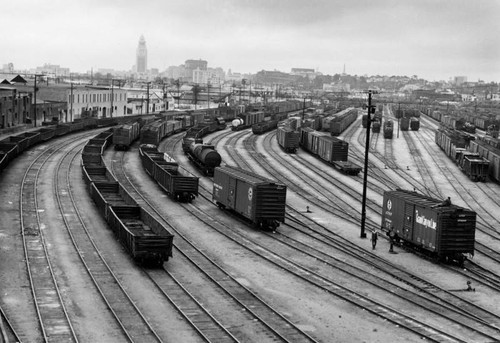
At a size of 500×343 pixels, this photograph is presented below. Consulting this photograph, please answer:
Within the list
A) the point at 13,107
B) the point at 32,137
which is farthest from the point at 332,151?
the point at 13,107

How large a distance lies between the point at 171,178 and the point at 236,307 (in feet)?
85.6

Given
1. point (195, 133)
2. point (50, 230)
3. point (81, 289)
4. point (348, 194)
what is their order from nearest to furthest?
point (81, 289), point (50, 230), point (348, 194), point (195, 133)

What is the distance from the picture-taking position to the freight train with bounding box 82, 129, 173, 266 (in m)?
34.8

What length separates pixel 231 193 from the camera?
162ft

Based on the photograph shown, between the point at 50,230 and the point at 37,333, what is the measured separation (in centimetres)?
1812

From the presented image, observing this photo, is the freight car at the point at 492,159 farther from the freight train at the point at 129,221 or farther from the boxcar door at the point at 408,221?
the freight train at the point at 129,221

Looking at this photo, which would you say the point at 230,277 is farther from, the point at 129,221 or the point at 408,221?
the point at 408,221

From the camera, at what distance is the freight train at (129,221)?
34844 millimetres

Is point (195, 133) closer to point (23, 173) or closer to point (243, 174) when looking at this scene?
point (23, 173)

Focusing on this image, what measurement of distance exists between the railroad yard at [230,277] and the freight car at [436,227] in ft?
2.92

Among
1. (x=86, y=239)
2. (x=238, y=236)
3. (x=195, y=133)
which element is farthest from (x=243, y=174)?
(x=195, y=133)

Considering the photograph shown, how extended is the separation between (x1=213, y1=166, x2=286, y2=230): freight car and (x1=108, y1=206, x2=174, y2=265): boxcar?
727cm


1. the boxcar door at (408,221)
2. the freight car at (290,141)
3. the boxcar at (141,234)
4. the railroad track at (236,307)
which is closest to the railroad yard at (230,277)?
the railroad track at (236,307)

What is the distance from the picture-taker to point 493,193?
67812mm
